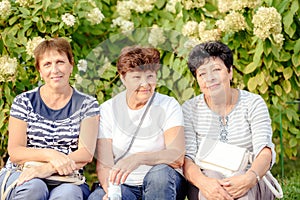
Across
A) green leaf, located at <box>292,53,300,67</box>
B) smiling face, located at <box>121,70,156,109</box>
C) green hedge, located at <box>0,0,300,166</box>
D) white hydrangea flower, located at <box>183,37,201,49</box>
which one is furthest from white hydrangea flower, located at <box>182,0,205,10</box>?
Result: smiling face, located at <box>121,70,156,109</box>

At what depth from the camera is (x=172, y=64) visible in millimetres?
4613

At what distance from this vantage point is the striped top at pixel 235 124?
3.50 metres

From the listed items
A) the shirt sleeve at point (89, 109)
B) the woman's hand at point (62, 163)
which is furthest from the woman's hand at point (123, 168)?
the shirt sleeve at point (89, 109)

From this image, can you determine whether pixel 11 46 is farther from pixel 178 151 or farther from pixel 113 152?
pixel 178 151

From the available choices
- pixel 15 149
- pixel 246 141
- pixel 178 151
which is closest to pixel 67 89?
pixel 15 149

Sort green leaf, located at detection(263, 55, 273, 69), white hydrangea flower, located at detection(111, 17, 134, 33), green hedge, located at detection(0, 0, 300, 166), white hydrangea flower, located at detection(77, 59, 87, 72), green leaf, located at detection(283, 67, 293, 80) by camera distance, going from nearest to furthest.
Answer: green hedge, located at detection(0, 0, 300, 166) < white hydrangea flower, located at detection(77, 59, 87, 72) < green leaf, located at detection(263, 55, 273, 69) < green leaf, located at detection(283, 67, 293, 80) < white hydrangea flower, located at detection(111, 17, 134, 33)

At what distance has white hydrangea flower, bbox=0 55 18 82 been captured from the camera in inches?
167

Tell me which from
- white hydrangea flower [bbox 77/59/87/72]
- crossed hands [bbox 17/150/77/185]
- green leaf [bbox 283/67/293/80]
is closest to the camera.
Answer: crossed hands [bbox 17/150/77/185]

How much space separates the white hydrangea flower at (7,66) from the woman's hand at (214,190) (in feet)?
5.39

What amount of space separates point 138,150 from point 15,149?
0.68 metres

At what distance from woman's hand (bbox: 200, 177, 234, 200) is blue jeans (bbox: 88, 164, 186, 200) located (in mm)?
150

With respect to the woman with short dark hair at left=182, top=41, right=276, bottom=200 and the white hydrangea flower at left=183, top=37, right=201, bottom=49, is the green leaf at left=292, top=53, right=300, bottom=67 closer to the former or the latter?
the white hydrangea flower at left=183, top=37, right=201, bottom=49

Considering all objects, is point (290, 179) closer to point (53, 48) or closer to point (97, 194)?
point (97, 194)

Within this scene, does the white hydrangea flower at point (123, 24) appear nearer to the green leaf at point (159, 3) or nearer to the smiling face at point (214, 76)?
the green leaf at point (159, 3)
